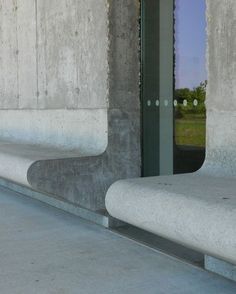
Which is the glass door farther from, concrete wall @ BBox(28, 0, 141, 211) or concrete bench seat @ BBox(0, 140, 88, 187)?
concrete bench seat @ BBox(0, 140, 88, 187)

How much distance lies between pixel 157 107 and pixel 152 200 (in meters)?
2.76

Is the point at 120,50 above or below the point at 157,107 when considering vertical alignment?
above

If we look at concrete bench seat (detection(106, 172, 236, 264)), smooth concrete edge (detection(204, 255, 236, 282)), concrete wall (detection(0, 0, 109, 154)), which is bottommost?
smooth concrete edge (detection(204, 255, 236, 282))

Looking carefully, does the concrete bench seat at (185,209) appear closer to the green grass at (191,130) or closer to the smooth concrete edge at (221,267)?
the smooth concrete edge at (221,267)

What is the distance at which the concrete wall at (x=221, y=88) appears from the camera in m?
3.89

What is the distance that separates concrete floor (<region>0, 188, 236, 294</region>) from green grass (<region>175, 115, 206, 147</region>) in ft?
3.74

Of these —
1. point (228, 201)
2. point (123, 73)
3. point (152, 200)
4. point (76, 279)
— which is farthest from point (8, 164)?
point (228, 201)

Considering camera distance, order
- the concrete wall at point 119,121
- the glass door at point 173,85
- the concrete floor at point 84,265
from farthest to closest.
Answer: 1. the concrete wall at point 119,121
2. the glass door at point 173,85
3. the concrete floor at point 84,265

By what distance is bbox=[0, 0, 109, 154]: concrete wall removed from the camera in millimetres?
5594

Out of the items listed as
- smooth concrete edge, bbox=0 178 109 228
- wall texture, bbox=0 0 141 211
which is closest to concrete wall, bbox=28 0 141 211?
wall texture, bbox=0 0 141 211

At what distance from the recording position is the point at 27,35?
7043mm

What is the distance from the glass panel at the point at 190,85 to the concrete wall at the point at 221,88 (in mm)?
958

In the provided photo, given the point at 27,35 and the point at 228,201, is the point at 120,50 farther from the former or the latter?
the point at 228,201

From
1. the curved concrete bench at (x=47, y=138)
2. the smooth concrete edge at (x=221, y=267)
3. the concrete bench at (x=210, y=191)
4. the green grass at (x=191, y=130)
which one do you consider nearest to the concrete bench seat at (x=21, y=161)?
the curved concrete bench at (x=47, y=138)
